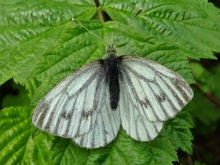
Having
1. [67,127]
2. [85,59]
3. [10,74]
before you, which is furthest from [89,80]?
[10,74]

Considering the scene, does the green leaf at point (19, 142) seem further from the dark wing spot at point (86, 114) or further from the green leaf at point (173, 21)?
the green leaf at point (173, 21)

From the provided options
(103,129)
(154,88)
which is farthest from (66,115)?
(154,88)

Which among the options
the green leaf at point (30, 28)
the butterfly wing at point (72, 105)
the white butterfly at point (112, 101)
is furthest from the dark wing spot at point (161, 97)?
the green leaf at point (30, 28)

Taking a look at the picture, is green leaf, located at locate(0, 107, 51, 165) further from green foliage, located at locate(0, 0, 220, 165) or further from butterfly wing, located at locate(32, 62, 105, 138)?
butterfly wing, located at locate(32, 62, 105, 138)

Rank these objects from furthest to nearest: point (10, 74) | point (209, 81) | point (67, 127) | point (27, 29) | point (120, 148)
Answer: point (209, 81) → point (27, 29) → point (10, 74) → point (120, 148) → point (67, 127)

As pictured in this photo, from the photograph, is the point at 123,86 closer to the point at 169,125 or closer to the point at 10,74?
the point at 169,125

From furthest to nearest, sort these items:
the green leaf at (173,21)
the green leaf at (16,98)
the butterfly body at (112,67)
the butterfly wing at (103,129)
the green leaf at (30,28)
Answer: the green leaf at (16,98) < the green leaf at (173,21) < the green leaf at (30,28) < the butterfly body at (112,67) < the butterfly wing at (103,129)

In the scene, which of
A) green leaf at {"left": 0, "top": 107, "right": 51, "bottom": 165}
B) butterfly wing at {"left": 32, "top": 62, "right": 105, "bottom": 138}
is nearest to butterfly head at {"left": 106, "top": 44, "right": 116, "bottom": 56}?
butterfly wing at {"left": 32, "top": 62, "right": 105, "bottom": 138}
